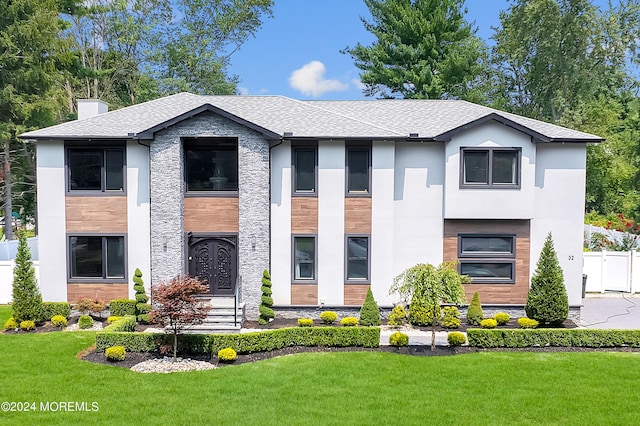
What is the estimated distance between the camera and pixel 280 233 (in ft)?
51.7

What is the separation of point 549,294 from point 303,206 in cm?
811

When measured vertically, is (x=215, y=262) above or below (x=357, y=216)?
below

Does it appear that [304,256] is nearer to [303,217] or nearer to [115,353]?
[303,217]

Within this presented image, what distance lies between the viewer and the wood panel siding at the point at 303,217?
619 inches

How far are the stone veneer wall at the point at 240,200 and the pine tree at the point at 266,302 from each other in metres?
0.25

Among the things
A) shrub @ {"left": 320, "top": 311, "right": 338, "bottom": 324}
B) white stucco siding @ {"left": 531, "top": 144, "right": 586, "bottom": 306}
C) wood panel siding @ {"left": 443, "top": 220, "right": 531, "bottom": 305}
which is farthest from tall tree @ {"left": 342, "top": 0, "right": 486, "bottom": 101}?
shrub @ {"left": 320, "top": 311, "right": 338, "bottom": 324}

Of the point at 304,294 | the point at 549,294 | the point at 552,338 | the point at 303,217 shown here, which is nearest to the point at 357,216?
the point at 303,217

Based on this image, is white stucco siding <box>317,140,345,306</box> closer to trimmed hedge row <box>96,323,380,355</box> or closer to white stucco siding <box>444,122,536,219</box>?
trimmed hedge row <box>96,323,380,355</box>

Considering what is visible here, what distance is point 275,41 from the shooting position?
39.6 metres

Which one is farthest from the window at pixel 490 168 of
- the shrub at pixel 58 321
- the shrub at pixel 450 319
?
the shrub at pixel 58 321

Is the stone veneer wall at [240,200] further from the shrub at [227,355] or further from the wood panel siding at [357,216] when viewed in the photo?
the shrub at [227,355]

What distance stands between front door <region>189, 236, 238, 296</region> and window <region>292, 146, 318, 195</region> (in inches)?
111

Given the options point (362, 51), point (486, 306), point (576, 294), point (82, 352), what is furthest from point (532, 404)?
point (362, 51)

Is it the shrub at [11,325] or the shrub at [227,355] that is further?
the shrub at [11,325]
